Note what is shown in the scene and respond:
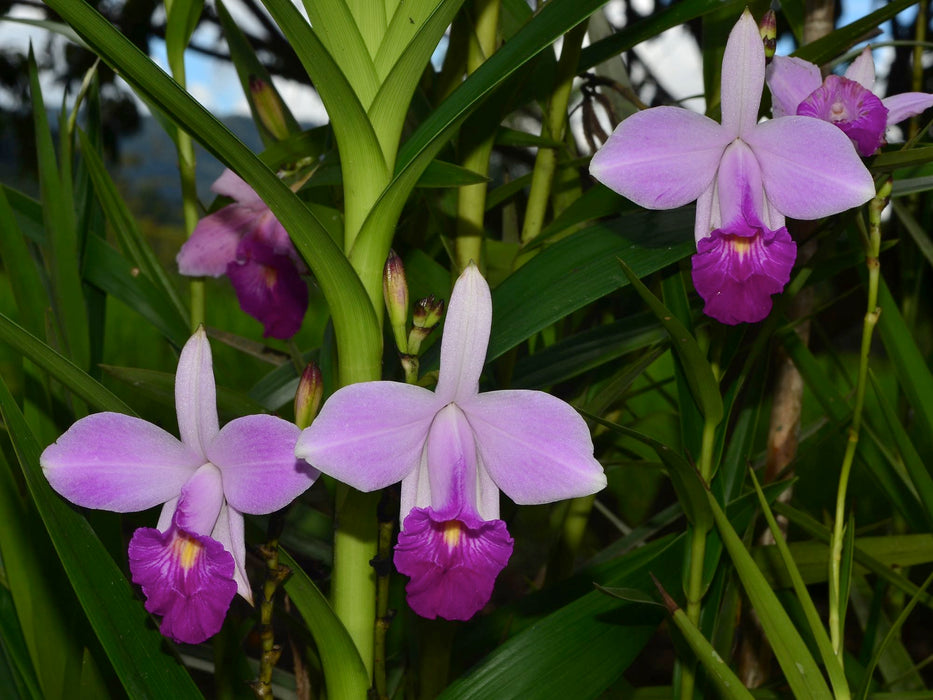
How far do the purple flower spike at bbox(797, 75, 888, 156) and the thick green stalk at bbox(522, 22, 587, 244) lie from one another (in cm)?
23

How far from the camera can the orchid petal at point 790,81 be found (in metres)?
0.59

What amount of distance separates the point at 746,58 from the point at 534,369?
298mm

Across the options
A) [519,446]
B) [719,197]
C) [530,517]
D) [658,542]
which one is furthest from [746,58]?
[530,517]

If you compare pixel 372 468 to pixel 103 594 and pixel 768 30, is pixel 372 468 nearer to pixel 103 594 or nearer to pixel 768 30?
pixel 103 594

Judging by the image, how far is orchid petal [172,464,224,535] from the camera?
475 mm

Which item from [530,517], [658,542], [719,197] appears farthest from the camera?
[530,517]

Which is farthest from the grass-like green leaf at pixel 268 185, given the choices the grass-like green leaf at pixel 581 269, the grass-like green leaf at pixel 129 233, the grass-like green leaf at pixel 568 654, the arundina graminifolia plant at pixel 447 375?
the grass-like green leaf at pixel 129 233

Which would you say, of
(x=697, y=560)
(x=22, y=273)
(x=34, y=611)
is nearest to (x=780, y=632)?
(x=697, y=560)

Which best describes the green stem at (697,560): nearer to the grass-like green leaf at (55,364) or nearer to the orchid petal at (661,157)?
the orchid petal at (661,157)

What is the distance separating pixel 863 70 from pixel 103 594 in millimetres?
642

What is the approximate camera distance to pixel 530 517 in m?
0.93

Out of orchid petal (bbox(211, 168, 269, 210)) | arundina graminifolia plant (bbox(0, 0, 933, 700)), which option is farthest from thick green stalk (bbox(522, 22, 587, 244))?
orchid petal (bbox(211, 168, 269, 210))

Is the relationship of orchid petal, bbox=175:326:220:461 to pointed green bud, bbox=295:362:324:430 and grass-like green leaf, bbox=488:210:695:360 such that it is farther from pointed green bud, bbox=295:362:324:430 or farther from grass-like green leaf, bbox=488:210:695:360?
grass-like green leaf, bbox=488:210:695:360

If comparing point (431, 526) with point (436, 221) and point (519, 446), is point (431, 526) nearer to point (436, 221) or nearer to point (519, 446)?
point (519, 446)
